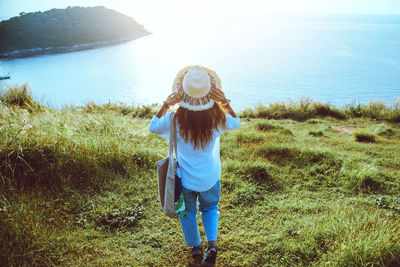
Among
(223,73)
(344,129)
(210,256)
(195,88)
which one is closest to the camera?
(195,88)

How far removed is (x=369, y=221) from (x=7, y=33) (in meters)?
25.3

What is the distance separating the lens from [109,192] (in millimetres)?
3510

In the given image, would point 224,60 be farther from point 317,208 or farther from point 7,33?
point 317,208

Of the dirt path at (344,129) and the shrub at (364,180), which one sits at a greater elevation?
the shrub at (364,180)

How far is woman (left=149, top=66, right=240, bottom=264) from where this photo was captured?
1839 mm

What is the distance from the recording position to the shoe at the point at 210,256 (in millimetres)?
2258

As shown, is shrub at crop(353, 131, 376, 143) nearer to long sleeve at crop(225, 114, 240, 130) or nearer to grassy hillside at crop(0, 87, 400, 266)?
grassy hillside at crop(0, 87, 400, 266)

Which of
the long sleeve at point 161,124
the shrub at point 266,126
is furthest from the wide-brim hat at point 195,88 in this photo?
the shrub at point 266,126

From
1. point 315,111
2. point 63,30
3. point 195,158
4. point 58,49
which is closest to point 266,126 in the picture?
point 315,111

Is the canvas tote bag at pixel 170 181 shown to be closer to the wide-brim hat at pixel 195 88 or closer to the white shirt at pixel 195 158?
the white shirt at pixel 195 158

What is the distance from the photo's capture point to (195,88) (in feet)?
5.82

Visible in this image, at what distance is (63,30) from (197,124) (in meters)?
27.8

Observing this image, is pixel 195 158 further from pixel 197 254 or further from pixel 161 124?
pixel 197 254

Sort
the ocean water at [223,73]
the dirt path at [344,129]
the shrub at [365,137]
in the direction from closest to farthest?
the shrub at [365,137]
the dirt path at [344,129]
the ocean water at [223,73]
